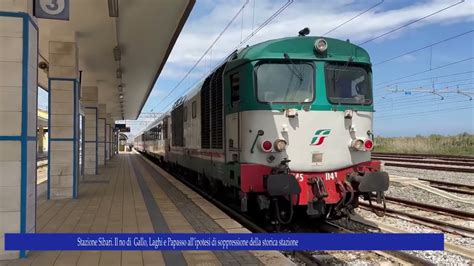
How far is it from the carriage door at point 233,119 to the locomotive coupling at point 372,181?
2.04 meters

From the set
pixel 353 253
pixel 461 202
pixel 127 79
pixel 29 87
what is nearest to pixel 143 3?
pixel 29 87

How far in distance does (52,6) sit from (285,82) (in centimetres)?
394

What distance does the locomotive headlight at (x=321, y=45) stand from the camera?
8.12 metres

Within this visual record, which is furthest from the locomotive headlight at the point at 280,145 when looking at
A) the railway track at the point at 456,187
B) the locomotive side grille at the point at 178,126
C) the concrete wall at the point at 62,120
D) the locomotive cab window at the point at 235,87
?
the railway track at the point at 456,187

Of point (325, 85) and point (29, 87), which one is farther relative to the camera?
point (325, 85)

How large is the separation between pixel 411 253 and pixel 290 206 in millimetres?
1899

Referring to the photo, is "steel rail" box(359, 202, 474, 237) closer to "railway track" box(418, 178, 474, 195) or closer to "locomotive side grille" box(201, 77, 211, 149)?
"locomotive side grille" box(201, 77, 211, 149)

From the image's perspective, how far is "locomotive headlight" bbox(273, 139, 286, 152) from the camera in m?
7.59

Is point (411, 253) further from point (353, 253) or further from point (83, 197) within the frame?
point (83, 197)

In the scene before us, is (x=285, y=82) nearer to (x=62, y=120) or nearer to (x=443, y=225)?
(x=443, y=225)

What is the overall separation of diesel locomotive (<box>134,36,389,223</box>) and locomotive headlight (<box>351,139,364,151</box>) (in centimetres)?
2

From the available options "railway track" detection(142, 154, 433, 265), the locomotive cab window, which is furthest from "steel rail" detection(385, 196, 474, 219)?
the locomotive cab window

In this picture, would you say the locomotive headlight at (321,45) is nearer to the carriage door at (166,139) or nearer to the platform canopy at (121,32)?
the platform canopy at (121,32)

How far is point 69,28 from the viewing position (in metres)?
12.0
